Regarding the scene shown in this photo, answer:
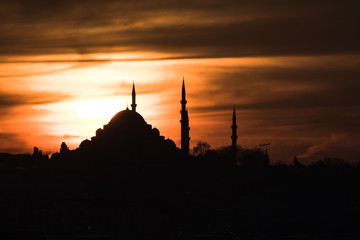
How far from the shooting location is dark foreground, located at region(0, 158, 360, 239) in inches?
3501

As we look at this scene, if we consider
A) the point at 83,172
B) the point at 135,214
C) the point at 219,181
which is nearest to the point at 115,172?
the point at 83,172

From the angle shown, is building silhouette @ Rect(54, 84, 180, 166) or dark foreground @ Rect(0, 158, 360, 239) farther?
building silhouette @ Rect(54, 84, 180, 166)

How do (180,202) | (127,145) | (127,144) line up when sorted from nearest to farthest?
(180,202), (127,144), (127,145)

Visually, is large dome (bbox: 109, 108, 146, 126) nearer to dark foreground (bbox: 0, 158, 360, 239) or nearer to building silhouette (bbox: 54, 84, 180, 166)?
building silhouette (bbox: 54, 84, 180, 166)

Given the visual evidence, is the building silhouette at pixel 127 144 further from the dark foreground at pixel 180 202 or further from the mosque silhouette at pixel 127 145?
the dark foreground at pixel 180 202

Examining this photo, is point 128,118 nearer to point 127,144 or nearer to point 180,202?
point 127,144

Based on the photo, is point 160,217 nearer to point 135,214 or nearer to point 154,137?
point 135,214

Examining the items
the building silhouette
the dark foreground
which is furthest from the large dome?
the dark foreground

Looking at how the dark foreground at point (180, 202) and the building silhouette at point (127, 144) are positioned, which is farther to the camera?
the building silhouette at point (127, 144)

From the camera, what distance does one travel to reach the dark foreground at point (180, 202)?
292 feet

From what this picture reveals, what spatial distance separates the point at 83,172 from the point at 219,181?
23.5 m

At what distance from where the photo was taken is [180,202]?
101688 millimetres

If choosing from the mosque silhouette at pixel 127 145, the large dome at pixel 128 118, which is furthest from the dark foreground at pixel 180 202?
the large dome at pixel 128 118

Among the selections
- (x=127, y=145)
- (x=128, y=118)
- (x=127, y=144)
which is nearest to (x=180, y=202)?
(x=128, y=118)
